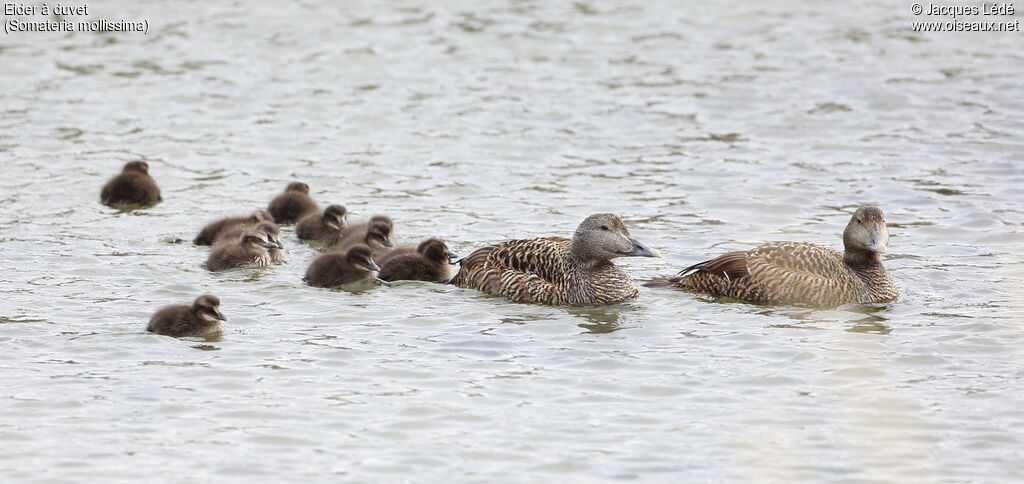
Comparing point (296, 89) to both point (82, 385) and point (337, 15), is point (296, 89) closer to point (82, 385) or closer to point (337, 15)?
point (337, 15)

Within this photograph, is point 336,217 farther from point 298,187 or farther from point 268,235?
point 298,187

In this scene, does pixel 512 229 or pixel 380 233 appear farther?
pixel 512 229

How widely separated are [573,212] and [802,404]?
5.39 metres

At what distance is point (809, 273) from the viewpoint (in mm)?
10625

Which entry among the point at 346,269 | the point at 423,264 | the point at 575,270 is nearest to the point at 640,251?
the point at 575,270

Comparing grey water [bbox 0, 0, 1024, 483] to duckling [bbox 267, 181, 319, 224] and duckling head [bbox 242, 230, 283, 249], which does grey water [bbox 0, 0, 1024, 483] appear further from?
duckling [bbox 267, 181, 319, 224]

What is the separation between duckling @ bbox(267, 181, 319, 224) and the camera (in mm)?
13289

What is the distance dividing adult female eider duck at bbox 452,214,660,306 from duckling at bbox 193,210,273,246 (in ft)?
8.13

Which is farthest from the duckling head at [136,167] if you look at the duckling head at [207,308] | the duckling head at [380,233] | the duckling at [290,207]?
the duckling head at [207,308]

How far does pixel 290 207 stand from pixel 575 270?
139 inches

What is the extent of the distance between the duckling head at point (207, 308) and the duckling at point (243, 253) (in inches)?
72.6

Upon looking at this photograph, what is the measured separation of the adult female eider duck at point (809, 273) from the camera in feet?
34.6

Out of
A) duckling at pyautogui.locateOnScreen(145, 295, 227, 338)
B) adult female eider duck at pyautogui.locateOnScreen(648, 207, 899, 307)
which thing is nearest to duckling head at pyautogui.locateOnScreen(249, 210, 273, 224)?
duckling at pyautogui.locateOnScreen(145, 295, 227, 338)

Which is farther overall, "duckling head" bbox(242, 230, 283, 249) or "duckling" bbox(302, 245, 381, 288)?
"duckling head" bbox(242, 230, 283, 249)
